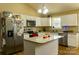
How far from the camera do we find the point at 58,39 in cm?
165

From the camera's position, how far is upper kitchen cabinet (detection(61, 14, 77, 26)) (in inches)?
64.1

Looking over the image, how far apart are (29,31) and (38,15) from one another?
320mm

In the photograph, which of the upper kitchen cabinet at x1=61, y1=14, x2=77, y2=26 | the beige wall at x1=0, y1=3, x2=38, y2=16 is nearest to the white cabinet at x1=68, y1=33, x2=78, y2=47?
the upper kitchen cabinet at x1=61, y1=14, x2=77, y2=26

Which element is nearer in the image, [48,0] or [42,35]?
[48,0]

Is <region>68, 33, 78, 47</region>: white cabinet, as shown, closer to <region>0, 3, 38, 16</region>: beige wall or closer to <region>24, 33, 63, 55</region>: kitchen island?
<region>24, 33, 63, 55</region>: kitchen island

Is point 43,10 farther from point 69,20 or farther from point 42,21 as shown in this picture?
point 69,20

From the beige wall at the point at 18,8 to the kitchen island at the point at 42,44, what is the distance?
39 centimetres

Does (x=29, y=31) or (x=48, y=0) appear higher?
(x=48, y=0)

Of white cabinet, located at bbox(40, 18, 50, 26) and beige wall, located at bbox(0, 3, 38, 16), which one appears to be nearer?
beige wall, located at bbox(0, 3, 38, 16)

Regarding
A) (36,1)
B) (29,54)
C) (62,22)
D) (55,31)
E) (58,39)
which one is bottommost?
(29,54)

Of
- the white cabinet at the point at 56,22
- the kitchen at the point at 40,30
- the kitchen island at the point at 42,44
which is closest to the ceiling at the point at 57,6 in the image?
the kitchen at the point at 40,30

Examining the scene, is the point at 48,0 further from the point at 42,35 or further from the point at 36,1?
the point at 42,35

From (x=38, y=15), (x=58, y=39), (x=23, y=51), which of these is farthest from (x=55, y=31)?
(x=23, y=51)

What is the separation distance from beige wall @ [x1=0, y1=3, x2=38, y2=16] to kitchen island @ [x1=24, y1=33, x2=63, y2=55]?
390 millimetres
